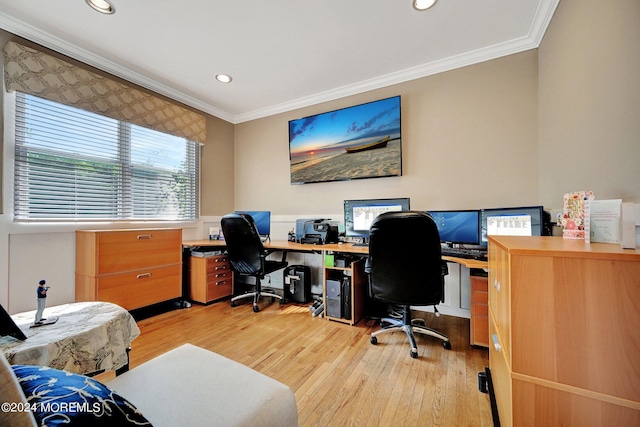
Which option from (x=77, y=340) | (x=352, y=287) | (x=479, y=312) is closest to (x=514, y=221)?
(x=479, y=312)

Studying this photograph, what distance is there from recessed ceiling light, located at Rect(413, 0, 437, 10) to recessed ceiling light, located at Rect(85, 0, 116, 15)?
7.49ft

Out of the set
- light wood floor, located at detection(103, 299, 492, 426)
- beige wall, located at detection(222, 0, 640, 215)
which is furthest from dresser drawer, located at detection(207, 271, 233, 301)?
beige wall, located at detection(222, 0, 640, 215)

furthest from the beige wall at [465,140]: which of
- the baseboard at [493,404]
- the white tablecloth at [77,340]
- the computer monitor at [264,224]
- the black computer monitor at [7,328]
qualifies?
the black computer monitor at [7,328]

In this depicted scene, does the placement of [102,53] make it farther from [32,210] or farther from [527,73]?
[527,73]

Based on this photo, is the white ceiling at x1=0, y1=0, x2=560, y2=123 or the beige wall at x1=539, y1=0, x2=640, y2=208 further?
the white ceiling at x1=0, y1=0, x2=560, y2=123

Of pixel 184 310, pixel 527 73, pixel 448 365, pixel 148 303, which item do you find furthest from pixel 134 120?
pixel 527 73

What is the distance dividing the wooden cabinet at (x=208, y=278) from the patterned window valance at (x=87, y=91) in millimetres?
1674

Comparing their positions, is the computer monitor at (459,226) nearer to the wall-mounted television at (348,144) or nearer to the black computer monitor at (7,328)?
the wall-mounted television at (348,144)

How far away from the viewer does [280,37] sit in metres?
2.21

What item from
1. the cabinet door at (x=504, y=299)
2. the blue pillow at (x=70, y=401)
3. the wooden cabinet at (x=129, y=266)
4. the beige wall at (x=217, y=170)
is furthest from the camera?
the beige wall at (x=217, y=170)

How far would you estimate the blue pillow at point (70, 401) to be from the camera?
0.40m

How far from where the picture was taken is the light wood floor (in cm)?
132

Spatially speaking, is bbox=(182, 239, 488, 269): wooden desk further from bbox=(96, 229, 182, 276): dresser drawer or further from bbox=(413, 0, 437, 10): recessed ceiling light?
bbox=(413, 0, 437, 10): recessed ceiling light

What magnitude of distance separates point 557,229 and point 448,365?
4.39ft
